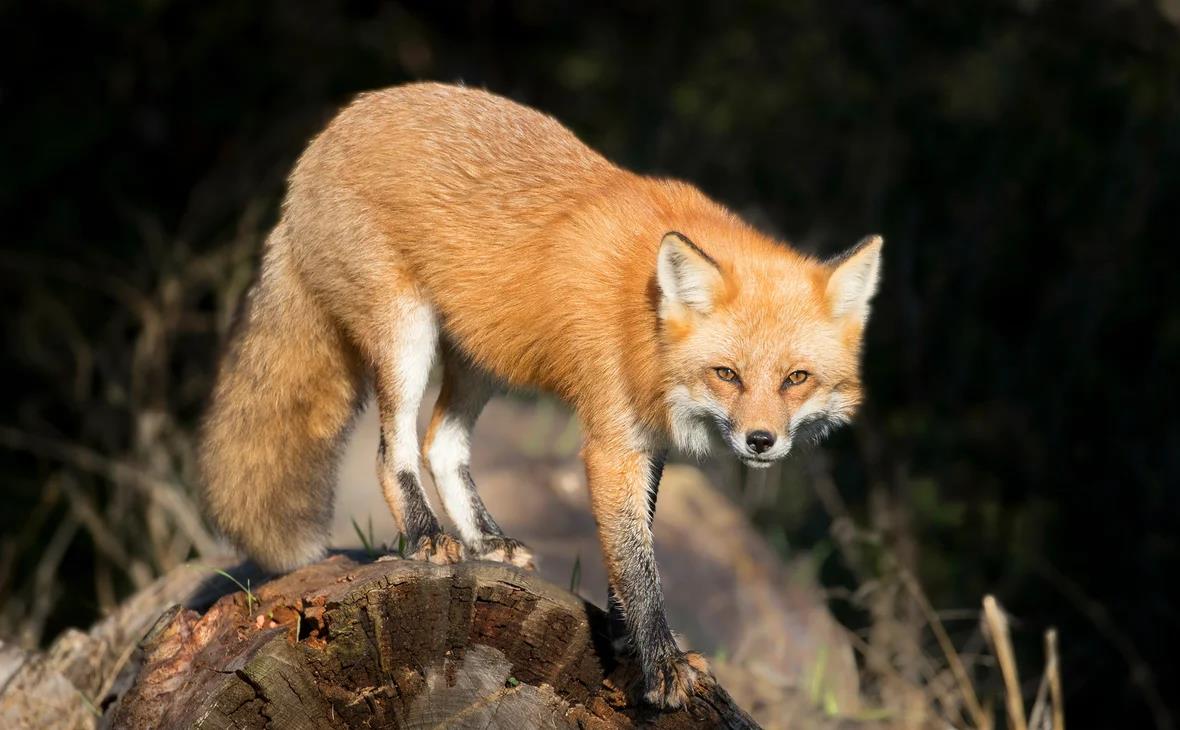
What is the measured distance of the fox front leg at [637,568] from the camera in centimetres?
375

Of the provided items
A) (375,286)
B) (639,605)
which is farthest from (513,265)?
(639,605)

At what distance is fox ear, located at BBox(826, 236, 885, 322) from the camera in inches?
169

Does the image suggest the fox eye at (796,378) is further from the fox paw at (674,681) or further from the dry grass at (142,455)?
the dry grass at (142,455)

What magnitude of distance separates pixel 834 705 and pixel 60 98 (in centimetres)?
764

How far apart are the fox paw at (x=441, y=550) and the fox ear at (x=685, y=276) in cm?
103

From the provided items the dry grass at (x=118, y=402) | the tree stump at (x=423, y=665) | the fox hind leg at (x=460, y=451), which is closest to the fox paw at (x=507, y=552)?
the fox hind leg at (x=460, y=451)

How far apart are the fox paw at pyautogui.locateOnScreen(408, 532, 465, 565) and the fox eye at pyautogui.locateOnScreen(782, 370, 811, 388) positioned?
47.5 inches

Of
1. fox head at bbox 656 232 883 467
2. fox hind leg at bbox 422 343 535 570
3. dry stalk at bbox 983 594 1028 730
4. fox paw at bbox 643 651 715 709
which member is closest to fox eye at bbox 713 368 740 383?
fox head at bbox 656 232 883 467

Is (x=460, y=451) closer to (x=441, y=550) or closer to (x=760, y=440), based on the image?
(x=441, y=550)

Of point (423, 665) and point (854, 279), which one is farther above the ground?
point (854, 279)

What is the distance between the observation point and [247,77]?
1063 cm

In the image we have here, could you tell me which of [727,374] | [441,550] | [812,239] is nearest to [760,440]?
[727,374]

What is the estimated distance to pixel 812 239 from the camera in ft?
36.5

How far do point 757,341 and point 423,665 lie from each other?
58.6 inches
